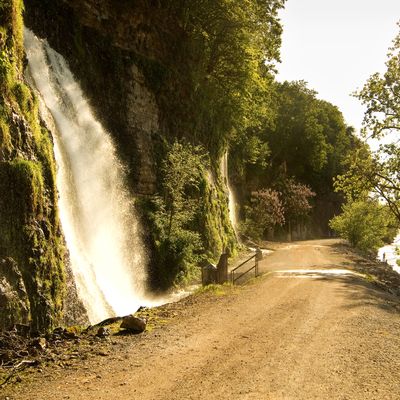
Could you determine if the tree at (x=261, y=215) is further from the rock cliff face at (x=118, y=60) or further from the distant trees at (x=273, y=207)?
the rock cliff face at (x=118, y=60)

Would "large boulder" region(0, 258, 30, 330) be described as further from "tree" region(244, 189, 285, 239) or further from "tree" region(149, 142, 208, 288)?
"tree" region(244, 189, 285, 239)

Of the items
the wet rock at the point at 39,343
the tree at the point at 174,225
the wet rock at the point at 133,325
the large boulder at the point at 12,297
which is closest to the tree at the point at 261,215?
the tree at the point at 174,225

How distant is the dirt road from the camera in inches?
268

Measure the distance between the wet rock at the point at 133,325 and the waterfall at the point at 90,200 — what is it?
403 cm

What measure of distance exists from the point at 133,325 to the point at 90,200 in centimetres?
919

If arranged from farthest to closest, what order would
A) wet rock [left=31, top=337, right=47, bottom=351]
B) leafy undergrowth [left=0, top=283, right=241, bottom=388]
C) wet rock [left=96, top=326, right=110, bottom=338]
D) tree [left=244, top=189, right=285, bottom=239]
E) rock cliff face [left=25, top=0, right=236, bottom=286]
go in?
tree [left=244, top=189, right=285, bottom=239], rock cliff face [left=25, top=0, right=236, bottom=286], wet rock [left=96, top=326, right=110, bottom=338], wet rock [left=31, top=337, right=47, bottom=351], leafy undergrowth [left=0, top=283, right=241, bottom=388]

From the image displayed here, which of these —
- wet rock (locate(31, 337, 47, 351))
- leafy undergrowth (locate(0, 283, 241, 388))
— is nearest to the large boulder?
leafy undergrowth (locate(0, 283, 241, 388))

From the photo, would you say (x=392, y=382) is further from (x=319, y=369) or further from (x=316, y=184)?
(x=316, y=184)

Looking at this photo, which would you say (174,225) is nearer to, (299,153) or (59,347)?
(59,347)

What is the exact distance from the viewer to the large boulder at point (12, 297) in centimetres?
951

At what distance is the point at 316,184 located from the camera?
2849 inches

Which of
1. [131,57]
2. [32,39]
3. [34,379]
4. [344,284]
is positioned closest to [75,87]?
[32,39]

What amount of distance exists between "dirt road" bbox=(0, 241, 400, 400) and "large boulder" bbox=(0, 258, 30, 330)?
248 cm

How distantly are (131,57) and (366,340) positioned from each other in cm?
2014
